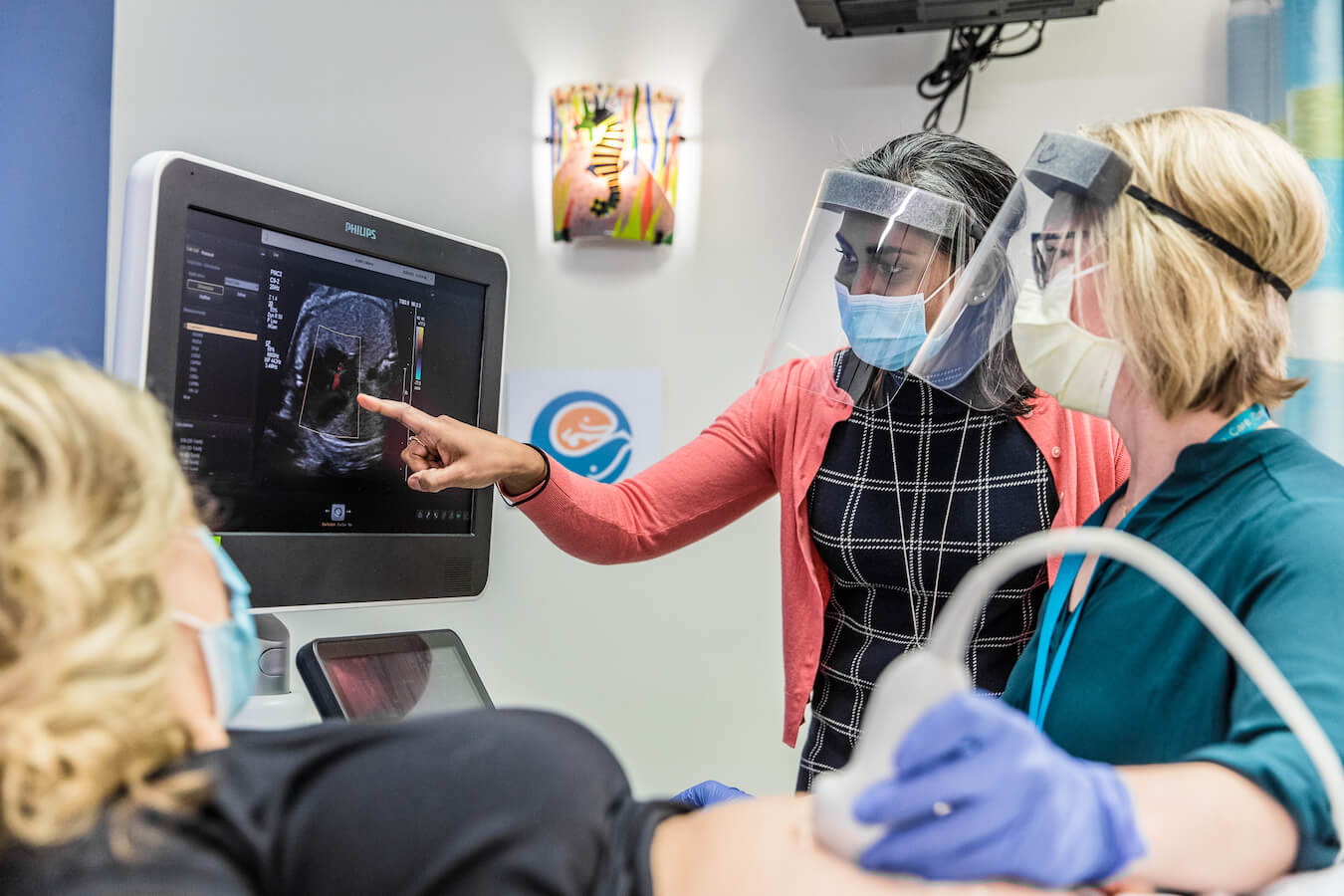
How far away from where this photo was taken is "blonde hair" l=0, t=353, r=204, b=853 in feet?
1.96

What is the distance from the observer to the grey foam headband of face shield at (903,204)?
1.38 metres

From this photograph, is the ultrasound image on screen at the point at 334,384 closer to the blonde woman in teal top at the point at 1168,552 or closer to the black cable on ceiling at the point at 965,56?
the blonde woman in teal top at the point at 1168,552

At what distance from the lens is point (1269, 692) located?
2.27 feet

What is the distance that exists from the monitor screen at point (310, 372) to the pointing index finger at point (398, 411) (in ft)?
0.32

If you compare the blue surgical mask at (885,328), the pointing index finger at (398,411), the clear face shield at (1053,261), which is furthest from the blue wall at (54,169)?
the clear face shield at (1053,261)

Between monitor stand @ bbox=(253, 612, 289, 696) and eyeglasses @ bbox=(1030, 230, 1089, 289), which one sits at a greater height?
eyeglasses @ bbox=(1030, 230, 1089, 289)

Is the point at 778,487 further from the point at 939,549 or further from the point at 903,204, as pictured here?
the point at 903,204

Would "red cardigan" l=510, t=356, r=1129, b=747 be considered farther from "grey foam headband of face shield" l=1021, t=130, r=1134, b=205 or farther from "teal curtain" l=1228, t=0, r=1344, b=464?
"teal curtain" l=1228, t=0, r=1344, b=464

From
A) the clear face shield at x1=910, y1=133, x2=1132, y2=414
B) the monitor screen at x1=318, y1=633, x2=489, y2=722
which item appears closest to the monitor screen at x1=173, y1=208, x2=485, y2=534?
the monitor screen at x1=318, y1=633, x2=489, y2=722

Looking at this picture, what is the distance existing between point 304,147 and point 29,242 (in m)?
0.65

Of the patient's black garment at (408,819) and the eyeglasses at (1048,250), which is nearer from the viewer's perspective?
the patient's black garment at (408,819)

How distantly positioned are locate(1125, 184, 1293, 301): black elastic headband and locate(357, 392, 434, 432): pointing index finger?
2.88 ft

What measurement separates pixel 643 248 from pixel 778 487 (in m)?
0.93

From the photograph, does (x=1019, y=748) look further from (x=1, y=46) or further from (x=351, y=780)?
(x=1, y=46)
